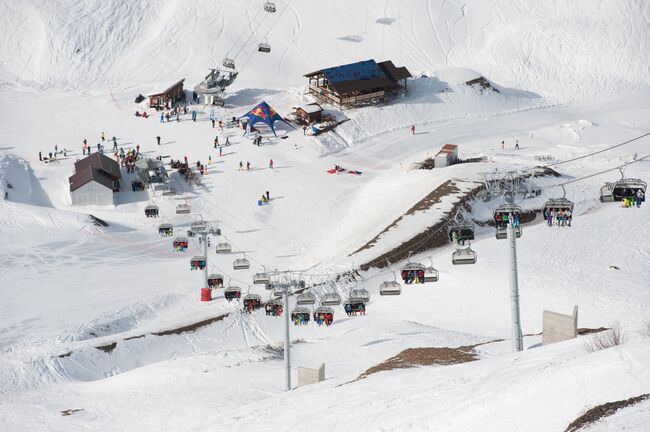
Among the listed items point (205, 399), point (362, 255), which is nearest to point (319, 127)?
point (362, 255)

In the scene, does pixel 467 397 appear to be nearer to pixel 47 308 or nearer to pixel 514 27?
pixel 47 308

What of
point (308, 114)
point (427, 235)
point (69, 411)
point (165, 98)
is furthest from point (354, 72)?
point (69, 411)

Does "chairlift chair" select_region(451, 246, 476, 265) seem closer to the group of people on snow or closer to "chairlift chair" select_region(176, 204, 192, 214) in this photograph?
the group of people on snow

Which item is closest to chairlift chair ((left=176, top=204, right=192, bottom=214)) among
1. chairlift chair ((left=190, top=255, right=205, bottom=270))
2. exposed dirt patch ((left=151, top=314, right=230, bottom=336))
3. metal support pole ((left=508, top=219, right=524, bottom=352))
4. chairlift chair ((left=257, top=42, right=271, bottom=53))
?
chairlift chair ((left=190, top=255, right=205, bottom=270))

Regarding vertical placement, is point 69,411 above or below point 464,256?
below

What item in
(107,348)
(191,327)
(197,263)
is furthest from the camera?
(197,263)

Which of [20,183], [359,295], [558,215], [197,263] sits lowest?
[359,295]

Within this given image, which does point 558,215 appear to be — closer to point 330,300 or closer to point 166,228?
point 330,300
